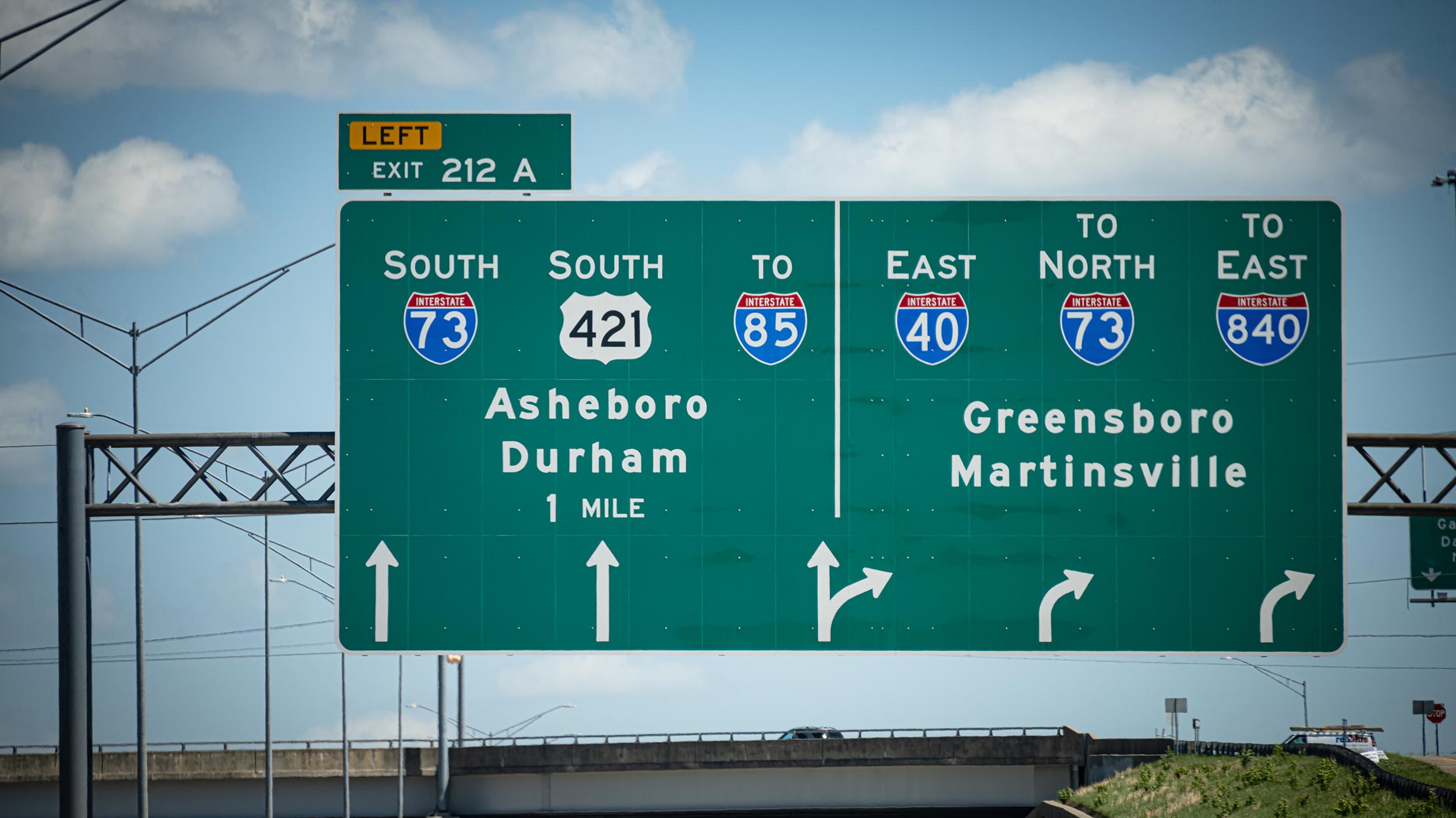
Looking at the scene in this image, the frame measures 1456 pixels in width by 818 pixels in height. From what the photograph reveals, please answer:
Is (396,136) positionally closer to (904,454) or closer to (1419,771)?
(904,454)

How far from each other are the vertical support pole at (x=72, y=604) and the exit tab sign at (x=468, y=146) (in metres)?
4.65

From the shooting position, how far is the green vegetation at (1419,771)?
34.6 meters

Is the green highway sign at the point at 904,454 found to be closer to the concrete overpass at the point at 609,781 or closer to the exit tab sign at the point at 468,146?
the exit tab sign at the point at 468,146

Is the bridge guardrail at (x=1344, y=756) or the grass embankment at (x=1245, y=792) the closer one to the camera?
the bridge guardrail at (x=1344, y=756)

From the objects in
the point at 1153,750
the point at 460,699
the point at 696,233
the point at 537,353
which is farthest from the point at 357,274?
the point at 1153,750

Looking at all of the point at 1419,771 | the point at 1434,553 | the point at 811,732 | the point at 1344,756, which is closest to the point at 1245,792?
the point at 1344,756

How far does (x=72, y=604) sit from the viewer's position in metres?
18.1

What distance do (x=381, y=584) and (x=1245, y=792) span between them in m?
31.0

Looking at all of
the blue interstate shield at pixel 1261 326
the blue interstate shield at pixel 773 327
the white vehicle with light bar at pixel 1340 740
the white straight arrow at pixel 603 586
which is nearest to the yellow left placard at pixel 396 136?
the blue interstate shield at pixel 773 327

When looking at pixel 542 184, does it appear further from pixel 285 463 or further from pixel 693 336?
pixel 285 463

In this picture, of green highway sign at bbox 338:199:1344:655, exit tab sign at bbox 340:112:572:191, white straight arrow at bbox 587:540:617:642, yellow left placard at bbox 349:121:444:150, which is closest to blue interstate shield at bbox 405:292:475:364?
green highway sign at bbox 338:199:1344:655

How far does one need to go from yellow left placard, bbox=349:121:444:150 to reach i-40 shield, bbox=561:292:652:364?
2215mm

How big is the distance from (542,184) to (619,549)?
388 cm

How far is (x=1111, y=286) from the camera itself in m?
17.1
